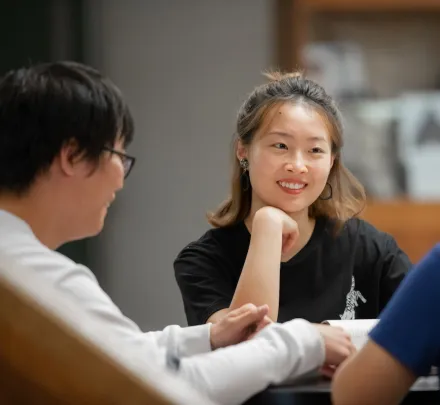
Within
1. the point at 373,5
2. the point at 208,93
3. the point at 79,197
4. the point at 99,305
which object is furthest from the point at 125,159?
the point at 373,5

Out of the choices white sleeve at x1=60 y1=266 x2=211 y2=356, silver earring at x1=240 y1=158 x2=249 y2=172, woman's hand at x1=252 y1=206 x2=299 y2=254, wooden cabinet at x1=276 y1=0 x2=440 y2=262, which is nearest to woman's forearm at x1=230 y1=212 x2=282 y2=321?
woman's hand at x1=252 y1=206 x2=299 y2=254

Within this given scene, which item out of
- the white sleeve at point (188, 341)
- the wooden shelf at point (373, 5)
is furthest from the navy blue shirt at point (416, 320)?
the wooden shelf at point (373, 5)

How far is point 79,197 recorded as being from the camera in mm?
1240

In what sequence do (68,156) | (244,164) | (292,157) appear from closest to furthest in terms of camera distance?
1. (68,156)
2. (292,157)
3. (244,164)

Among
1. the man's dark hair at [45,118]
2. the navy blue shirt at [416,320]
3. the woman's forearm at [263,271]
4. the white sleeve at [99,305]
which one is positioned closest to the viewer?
the navy blue shirt at [416,320]

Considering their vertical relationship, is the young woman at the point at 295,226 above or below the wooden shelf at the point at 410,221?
above

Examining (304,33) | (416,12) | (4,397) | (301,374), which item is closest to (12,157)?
(301,374)

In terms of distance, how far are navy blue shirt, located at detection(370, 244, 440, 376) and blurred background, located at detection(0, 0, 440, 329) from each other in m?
3.27

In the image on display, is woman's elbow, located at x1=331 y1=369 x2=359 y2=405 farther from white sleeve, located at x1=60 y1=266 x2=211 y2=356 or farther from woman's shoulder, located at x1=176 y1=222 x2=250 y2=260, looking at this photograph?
woman's shoulder, located at x1=176 y1=222 x2=250 y2=260

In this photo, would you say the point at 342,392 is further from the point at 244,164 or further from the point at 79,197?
the point at 244,164

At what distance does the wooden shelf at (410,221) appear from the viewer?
423 cm

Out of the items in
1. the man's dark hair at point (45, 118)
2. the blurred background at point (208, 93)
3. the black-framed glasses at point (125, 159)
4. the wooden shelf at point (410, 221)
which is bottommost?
the wooden shelf at point (410, 221)

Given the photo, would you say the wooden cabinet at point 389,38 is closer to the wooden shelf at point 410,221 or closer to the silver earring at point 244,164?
the wooden shelf at point 410,221

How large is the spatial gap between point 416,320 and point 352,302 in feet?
2.13
